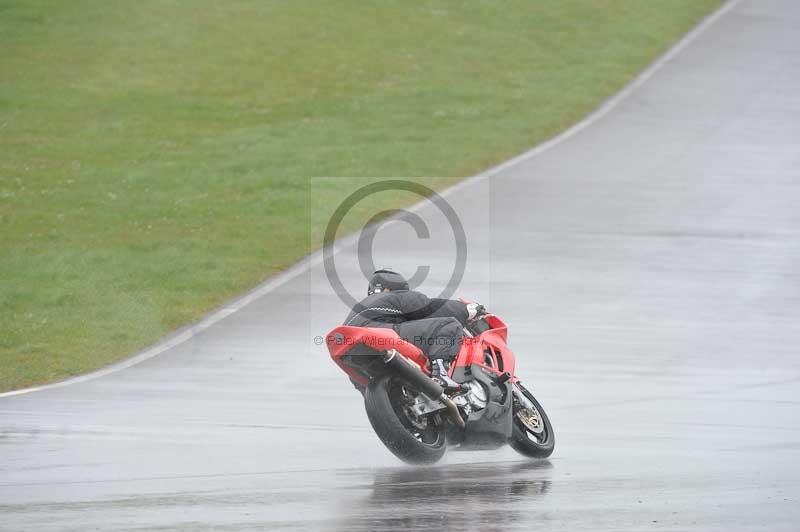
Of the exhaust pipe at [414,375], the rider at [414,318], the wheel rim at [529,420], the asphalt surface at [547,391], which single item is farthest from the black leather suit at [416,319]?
the asphalt surface at [547,391]

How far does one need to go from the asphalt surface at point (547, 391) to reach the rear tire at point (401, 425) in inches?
7.8

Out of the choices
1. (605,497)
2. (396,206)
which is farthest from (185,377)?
(396,206)

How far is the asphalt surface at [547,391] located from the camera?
833 centimetres

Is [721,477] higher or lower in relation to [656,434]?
higher

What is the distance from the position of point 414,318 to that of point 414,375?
3.16 feet

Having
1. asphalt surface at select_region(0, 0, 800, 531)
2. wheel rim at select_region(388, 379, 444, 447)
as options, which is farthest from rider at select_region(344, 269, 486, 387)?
asphalt surface at select_region(0, 0, 800, 531)

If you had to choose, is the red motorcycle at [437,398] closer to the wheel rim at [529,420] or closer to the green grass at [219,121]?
the wheel rim at [529,420]

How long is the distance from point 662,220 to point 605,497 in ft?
44.4

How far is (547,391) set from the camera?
1302 centimetres

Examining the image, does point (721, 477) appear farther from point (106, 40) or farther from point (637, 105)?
point (106, 40)

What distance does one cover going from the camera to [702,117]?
95.9 feet

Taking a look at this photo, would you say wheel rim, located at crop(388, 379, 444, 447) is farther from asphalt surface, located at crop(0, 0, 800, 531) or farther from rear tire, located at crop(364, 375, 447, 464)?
asphalt surface, located at crop(0, 0, 800, 531)

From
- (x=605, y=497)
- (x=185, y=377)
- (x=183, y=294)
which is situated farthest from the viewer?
(x=183, y=294)

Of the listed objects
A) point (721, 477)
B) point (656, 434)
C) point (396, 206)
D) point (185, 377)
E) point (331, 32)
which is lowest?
point (331, 32)
